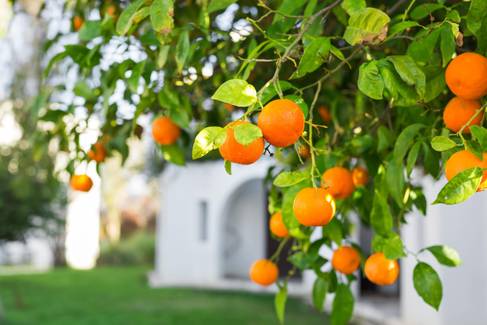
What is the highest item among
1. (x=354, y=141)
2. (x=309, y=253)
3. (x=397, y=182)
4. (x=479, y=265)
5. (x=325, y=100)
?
(x=325, y=100)

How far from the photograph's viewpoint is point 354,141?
150 cm

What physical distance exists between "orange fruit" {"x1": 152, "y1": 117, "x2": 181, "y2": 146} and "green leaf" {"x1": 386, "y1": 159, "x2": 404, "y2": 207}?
640mm

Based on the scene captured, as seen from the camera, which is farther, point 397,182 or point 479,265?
point 479,265

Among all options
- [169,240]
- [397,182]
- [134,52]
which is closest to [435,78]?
[397,182]

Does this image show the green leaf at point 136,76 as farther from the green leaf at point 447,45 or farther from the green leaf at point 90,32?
the green leaf at point 447,45

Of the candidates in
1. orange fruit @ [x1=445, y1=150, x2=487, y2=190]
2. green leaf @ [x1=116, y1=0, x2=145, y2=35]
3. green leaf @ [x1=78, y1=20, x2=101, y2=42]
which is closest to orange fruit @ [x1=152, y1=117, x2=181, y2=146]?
green leaf @ [x1=78, y1=20, x2=101, y2=42]

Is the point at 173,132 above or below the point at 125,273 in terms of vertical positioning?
above

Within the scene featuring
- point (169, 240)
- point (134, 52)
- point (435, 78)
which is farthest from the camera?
point (169, 240)

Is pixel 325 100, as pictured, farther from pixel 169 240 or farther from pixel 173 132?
pixel 169 240

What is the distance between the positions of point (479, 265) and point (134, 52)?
397cm

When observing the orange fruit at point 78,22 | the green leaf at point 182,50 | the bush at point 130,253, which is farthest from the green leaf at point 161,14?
the bush at point 130,253

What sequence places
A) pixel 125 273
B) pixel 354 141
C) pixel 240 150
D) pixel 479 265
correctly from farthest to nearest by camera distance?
pixel 125 273 < pixel 479 265 < pixel 354 141 < pixel 240 150

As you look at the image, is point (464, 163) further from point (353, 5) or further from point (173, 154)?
point (173, 154)

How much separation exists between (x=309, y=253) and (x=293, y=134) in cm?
74
